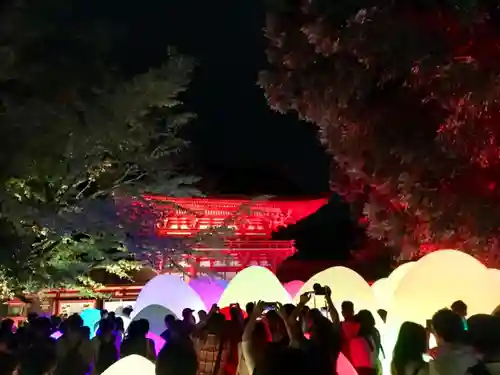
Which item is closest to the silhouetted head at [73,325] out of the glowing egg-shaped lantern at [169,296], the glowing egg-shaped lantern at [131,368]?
the glowing egg-shaped lantern at [131,368]

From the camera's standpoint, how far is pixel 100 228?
23.8 ft

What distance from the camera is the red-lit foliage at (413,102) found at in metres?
7.28

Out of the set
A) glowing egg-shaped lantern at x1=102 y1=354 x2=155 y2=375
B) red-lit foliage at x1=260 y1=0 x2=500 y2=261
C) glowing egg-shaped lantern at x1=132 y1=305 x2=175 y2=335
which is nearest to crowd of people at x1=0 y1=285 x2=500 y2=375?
Answer: glowing egg-shaped lantern at x1=102 y1=354 x2=155 y2=375

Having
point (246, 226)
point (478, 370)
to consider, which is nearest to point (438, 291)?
point (478, 370)

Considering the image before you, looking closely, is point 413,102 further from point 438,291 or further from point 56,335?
point 56,335


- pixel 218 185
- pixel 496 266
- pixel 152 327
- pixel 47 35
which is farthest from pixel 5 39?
pixel 218 185

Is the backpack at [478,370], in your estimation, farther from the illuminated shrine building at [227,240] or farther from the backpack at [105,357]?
the illuminated shrine building at [227,240]

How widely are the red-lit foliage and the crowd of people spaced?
3.42 meters

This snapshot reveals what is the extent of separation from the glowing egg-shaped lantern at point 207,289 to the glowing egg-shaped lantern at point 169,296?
1.44 metres

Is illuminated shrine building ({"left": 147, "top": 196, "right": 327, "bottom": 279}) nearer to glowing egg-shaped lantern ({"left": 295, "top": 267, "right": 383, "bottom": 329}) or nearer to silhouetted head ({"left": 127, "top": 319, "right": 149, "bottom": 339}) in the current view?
glowing egg-shaped lantern ({"left": 295, "top": 267, "right": 383, "bottom": 329})

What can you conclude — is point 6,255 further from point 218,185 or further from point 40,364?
point 218,185

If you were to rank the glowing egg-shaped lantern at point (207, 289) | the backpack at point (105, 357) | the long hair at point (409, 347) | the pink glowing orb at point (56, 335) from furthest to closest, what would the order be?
the glowing egg-shaped lantern at point (207, 289) → the pink glowing orb at point (56, 335) → the backpack at point (105, 357) → the long hair at point (409, 347)

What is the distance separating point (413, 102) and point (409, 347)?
216 inches

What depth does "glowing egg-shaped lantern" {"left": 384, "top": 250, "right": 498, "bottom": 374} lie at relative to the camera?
5305 millimetres
